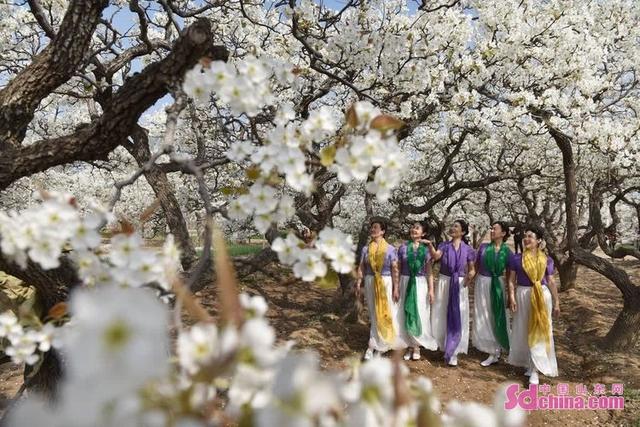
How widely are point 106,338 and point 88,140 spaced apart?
2203 mm

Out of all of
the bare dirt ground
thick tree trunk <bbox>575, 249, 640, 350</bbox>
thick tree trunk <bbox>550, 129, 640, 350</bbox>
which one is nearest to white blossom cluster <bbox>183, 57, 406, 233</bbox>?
the bare dirt ground

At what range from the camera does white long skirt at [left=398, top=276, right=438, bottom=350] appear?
5.62m

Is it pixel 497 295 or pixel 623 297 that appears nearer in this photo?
pixel 497 295

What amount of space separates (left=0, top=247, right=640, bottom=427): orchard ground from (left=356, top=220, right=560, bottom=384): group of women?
0.82 ft

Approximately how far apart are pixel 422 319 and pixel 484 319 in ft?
2.53

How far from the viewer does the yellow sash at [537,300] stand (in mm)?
4871

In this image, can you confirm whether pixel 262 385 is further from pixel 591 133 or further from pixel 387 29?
pixel 591 133

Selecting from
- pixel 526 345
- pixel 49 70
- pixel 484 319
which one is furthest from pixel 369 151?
pixel 484 319

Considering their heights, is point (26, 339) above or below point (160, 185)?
below

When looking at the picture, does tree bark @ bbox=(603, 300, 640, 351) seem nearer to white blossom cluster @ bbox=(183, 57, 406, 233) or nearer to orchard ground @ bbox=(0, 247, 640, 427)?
orchard ground @ bbox=(0, 247, 640, 427)

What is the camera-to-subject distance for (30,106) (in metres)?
2.71

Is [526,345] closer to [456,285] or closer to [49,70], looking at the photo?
[456,285]

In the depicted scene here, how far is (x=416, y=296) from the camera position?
5.63 metres

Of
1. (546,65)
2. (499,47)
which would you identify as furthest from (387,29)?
(546,65)
